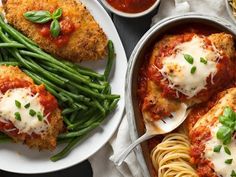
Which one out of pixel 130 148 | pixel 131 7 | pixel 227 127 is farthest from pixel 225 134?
pixel 131 7

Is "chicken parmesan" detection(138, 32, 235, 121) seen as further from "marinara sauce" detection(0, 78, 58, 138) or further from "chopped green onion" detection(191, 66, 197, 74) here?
"marinara sauce" detection(0, 78, 58, 138)

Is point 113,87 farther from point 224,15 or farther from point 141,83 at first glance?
point 224,15

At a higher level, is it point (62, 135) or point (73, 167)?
point (62, 135)

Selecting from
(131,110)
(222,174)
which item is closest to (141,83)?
(131,110)

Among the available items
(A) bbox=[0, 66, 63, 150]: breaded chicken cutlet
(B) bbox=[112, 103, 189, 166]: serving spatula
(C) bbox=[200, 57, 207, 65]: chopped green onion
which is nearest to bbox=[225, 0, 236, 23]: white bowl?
(C) bbox=[200, 57, 207, 65]: chopped green onion

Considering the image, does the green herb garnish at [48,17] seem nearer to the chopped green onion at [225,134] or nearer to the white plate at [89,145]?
the white plate at [89,145]

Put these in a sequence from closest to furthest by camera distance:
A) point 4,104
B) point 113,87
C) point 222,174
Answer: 1. point 222,174
2. point 4,104
3. point 113,87

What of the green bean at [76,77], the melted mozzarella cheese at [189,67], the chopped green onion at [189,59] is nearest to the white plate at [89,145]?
the green bean at [76,77]

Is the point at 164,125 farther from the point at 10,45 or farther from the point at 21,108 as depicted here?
the point at 10,45
